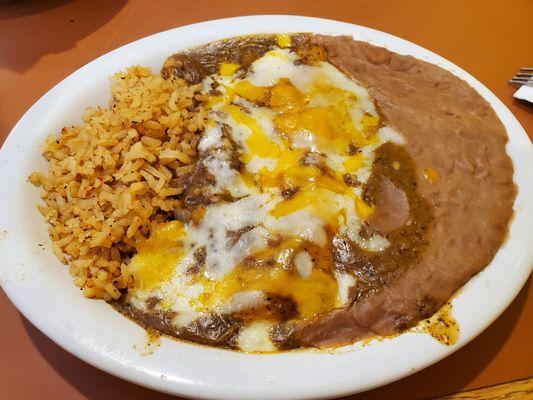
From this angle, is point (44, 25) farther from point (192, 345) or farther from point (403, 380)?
point (403, 380)

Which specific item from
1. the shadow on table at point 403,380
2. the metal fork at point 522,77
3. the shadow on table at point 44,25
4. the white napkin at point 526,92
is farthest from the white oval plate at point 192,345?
the shadow on table at point 44,25

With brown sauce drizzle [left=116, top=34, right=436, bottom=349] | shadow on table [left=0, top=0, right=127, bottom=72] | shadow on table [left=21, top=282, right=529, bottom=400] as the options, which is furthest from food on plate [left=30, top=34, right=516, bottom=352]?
shadow on table [left=0, top=0, right=127, bottom=72]

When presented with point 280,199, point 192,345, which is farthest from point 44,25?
point 192,345

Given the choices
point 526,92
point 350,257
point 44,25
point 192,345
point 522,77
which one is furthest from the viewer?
point 44,25

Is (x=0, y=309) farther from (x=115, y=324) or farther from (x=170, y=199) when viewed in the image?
(x=170, y=199)

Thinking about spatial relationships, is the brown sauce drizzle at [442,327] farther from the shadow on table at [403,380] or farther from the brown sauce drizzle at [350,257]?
the shadow on table at [403,380]

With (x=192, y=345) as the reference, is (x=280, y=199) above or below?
above
